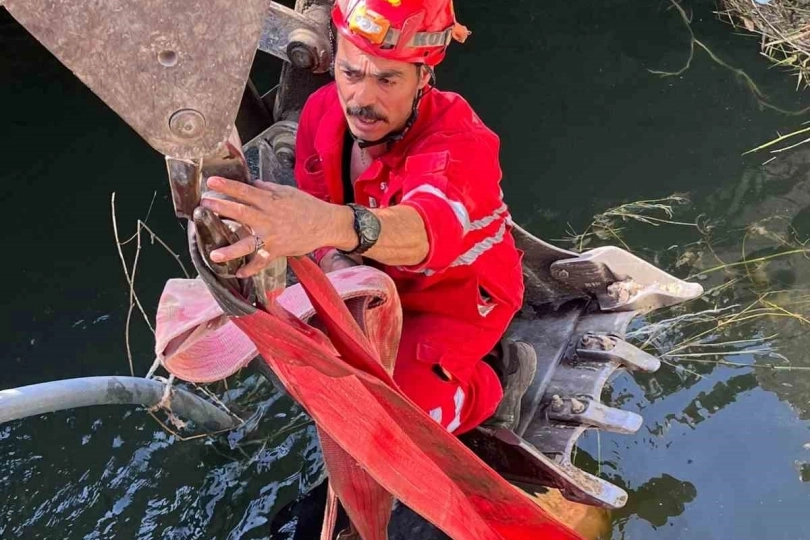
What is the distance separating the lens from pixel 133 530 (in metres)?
3.50

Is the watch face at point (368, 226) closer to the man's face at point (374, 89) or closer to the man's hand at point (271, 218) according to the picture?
the man's hand at point (271, 218)

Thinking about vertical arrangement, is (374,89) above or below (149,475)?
above

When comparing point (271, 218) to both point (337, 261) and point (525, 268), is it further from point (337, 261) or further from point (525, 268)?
point (525, 268)

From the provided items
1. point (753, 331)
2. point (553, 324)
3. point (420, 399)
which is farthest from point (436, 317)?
point (753, 331)

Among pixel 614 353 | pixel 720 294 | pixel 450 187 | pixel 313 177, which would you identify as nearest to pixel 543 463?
pixel 614 353

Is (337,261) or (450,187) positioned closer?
(450,187)

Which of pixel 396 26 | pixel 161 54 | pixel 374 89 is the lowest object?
pixel 374 89

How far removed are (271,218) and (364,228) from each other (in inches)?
13.1

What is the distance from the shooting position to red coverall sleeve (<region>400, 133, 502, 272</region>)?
1.96 meters

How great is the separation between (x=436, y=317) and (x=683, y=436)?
6.32 ft

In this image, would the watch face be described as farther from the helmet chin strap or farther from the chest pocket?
the chest pocket

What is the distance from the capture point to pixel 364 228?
5.37 feet

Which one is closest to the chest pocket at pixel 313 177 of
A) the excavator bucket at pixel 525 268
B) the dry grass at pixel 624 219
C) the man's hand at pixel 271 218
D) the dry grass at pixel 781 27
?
the excavator bucket at pixel 525 268

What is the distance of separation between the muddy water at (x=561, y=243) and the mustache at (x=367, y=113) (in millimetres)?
1906
